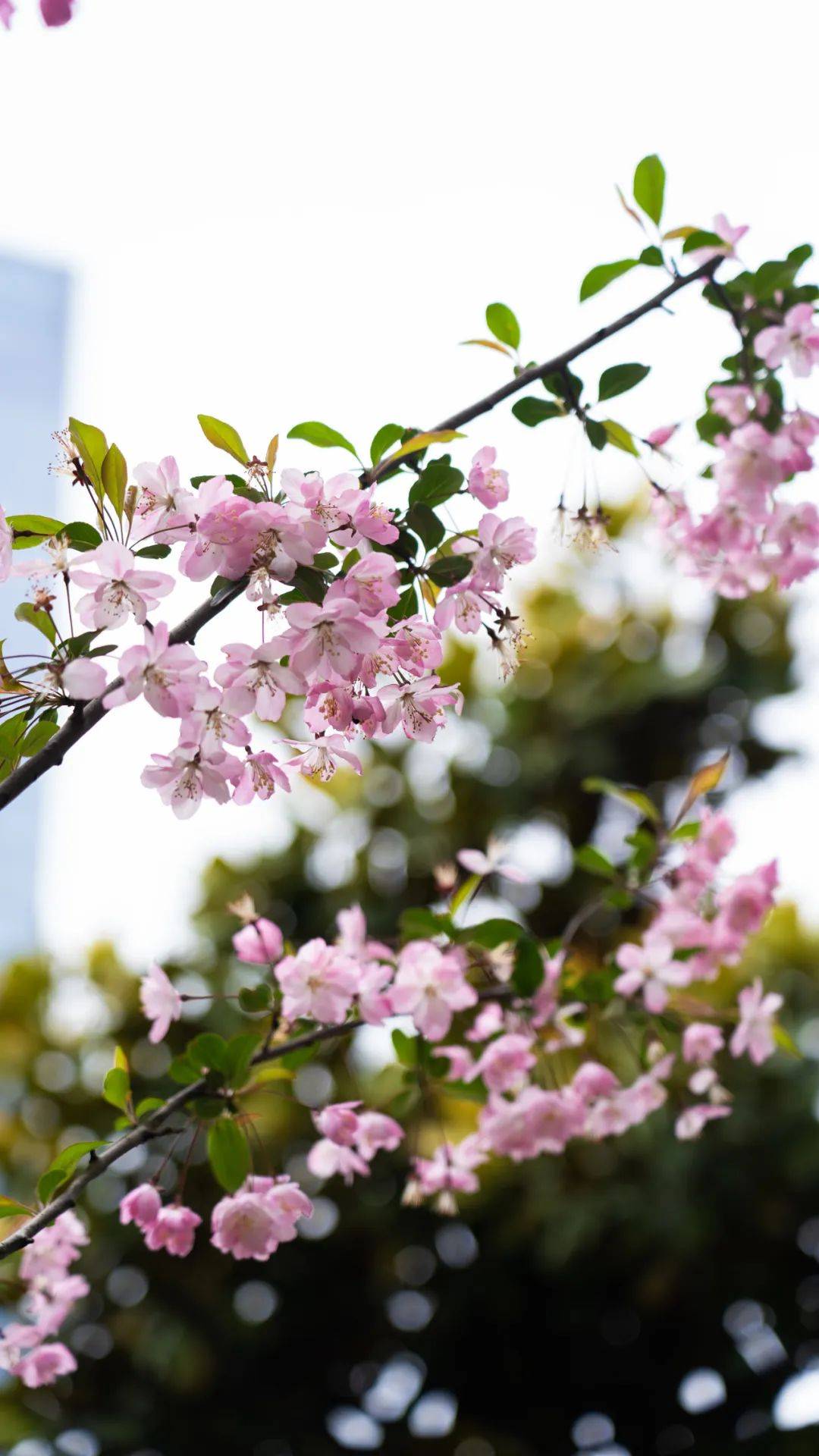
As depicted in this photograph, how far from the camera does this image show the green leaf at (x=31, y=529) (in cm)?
73

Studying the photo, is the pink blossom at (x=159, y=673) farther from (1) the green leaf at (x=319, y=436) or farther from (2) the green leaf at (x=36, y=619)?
(1) the green leaf at (x=319, y=436)

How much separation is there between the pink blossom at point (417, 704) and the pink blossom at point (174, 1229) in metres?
0.46

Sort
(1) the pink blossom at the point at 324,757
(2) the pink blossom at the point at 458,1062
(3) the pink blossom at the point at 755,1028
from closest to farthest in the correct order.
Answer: (1) the pink blossom at the point at 324,757, (2) the pink blossom at the point at 458,1062, (3) the pink blossom at the point at 755,1028

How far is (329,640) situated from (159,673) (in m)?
0.10

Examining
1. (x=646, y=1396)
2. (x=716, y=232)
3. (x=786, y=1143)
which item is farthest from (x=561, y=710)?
(x=716, y=232)

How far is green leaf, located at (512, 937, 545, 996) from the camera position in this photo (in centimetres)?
116

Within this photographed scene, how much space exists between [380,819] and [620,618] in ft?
3.38

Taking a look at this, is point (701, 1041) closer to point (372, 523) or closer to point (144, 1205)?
point (144, 1205)

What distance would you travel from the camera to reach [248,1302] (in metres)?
3.17

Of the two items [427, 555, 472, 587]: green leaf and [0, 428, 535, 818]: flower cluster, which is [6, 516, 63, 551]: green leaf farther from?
[427, 555, 472, 587]: green leaf

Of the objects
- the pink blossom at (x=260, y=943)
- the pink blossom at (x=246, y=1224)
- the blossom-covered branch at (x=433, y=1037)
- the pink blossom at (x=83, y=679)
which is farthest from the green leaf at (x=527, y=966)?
the pink blossom at (x=83, y=679)

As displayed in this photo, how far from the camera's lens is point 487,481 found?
84 centimetres

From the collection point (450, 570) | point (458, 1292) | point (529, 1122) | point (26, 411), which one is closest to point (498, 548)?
point (450, 570)

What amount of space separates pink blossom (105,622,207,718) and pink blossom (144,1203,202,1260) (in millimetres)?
508
